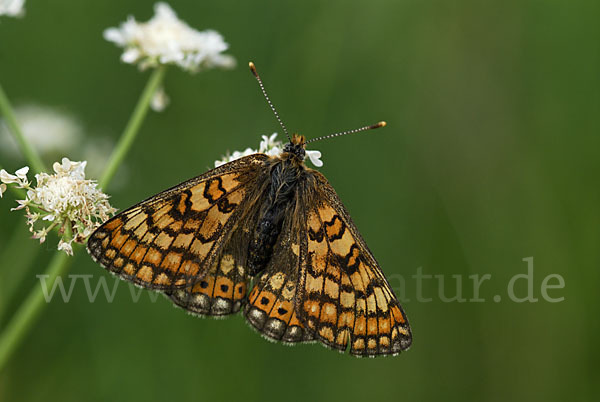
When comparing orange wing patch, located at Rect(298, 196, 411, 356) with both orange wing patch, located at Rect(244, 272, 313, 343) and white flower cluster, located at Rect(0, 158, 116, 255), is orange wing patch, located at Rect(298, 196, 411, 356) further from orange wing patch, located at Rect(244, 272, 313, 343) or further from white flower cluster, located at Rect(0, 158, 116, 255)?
white flower cluster, located at Rect(0, 158, 116, 255)

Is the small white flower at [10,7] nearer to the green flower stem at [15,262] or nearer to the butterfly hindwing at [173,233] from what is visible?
the green flower stem at [15,262]

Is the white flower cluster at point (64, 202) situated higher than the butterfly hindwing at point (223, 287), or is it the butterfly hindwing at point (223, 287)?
the white flower cluster at point (64, 202)

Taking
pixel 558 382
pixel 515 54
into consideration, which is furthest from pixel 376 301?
pixel 515 54

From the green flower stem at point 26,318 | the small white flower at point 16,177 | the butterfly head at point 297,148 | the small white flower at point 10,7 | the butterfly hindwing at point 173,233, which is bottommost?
the green flower stem at point 26,318

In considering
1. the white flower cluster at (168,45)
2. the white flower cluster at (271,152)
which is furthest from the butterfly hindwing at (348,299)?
the white flower cluster at (168,45)

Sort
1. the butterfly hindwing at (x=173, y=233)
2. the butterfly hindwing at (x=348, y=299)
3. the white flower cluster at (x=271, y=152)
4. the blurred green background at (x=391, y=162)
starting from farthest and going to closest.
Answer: the blurred green background at (x=391, y=162), the white flower cluster at (x=271, y=152), the butterfly hindwing at (x=348, y=299), the butterfly hindwing at (x=173, y=233)

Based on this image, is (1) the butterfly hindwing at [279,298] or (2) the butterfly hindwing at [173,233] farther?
(1) the butterfly hindwing at [279,298]

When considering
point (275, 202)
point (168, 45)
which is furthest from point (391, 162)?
point (275, 202)

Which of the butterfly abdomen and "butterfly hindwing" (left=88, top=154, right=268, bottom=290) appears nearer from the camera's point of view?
"butterfly hindwing" (left=88, top=154, right=268, bottom=290)

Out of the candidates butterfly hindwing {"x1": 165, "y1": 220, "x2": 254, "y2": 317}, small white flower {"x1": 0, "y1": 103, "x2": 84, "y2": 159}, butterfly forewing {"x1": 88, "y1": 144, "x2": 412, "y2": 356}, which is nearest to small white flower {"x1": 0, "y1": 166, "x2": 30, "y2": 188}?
butterfly forewing {"x1": 88, "y1": 144, "x2": 412, "y2": 356}
